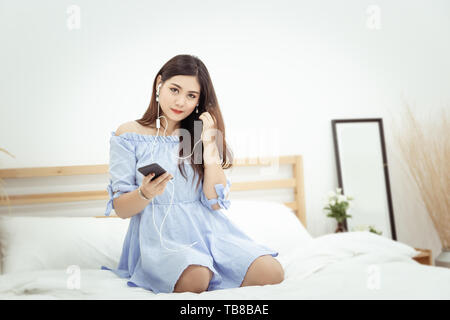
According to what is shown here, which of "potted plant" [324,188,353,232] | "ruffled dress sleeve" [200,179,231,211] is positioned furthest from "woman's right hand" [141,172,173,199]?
"potted plant" [324,188,353,232]

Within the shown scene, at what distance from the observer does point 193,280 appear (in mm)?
1144

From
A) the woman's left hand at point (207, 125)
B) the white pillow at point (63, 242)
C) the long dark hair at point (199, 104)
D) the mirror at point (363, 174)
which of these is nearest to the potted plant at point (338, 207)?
the mirror at point (363, 174)

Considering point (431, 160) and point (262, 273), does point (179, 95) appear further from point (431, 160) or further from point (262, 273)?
point (431, 160)

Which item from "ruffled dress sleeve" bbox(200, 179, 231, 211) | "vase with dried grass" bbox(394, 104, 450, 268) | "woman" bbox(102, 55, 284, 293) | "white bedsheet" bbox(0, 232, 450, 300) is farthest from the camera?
"vase with dried grass" bbox(394, 104, 450, 268)

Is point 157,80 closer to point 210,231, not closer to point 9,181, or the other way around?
point 210,231

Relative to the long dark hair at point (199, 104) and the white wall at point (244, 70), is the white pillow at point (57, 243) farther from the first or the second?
the long dark hair at point (199, 104)

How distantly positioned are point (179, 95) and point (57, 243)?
0.76 m

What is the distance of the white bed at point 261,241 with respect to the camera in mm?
1085

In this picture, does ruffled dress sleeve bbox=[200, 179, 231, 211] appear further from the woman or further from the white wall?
the white wall

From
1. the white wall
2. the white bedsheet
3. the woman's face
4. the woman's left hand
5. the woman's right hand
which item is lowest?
the white bedsheet

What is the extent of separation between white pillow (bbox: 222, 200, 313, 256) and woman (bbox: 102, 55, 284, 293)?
1.45 ft

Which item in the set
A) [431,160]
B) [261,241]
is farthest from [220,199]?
[431,160]

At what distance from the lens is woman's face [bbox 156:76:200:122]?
1266mm

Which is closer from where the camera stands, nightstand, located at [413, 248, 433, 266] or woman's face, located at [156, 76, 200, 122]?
woman's face, located at [156, 76, 200, 122]
